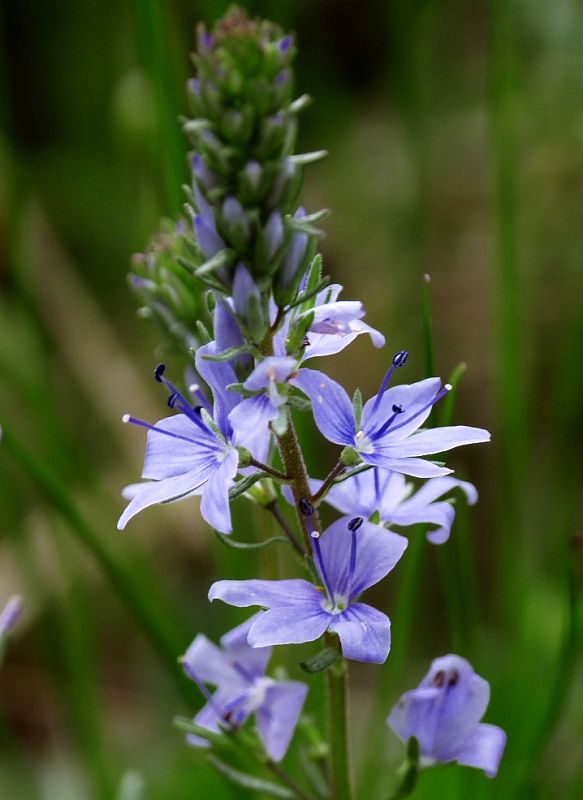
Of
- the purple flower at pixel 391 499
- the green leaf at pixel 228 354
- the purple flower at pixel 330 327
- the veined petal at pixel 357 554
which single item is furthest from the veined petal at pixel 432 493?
the green leaf at pixel 228 354

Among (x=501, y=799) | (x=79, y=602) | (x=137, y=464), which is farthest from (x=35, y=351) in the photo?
(x=501, y=799)

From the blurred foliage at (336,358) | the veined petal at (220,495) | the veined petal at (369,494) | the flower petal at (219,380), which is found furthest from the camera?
the blurred foliage at (336,358)

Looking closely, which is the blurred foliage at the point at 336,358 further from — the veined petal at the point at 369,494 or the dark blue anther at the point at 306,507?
the dark blue anther at the point at 306,507

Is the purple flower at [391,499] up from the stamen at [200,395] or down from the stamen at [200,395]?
down

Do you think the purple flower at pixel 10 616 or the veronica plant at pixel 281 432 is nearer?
the veronica plant at pixel 281 432

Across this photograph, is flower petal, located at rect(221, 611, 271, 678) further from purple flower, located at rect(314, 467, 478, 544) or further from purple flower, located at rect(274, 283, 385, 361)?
purple flower, located at rect(274, 283, 385, 361)

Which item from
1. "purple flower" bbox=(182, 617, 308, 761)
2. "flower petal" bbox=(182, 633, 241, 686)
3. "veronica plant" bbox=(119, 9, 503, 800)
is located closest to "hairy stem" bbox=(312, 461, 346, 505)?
"veronica plant" bbox=(119, 9, 503, 800)

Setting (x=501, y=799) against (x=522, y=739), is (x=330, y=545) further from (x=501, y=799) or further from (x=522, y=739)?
(x=522, y=739)
